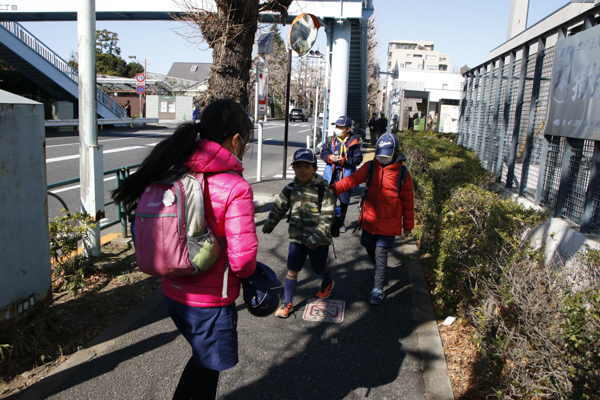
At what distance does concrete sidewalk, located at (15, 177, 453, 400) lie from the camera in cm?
294

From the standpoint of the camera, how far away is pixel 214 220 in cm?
197

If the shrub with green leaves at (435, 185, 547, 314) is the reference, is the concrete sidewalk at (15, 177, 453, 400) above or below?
below

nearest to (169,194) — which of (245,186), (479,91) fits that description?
(245,186)

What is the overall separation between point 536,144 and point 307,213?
396 cm

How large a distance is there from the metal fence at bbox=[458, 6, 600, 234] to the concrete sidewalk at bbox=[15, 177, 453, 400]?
1.74 meters

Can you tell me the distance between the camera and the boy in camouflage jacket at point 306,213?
379 centimetres

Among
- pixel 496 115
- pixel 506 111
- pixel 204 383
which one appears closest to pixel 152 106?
pixel 496 115

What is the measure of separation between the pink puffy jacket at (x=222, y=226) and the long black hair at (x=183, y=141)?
61mm

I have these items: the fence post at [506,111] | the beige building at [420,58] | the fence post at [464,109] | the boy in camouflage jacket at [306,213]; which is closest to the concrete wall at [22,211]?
the boy in camouflage jacket at [306,213]

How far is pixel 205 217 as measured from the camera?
196 centimetres

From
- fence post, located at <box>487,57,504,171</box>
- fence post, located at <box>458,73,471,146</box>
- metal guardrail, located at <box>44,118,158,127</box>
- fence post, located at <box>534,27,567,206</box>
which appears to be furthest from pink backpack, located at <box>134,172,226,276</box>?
metal guardrail, located at <box>44,118,158,127</box>

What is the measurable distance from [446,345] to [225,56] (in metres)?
3.75

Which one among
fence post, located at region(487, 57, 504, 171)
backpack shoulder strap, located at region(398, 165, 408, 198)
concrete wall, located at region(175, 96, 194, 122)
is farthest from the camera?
concrete wall, located at region(175, 96, 194, 122)

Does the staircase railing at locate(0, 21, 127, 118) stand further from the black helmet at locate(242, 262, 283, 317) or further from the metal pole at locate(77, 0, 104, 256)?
the black helmet at locate(242, 262, 283, 317)
